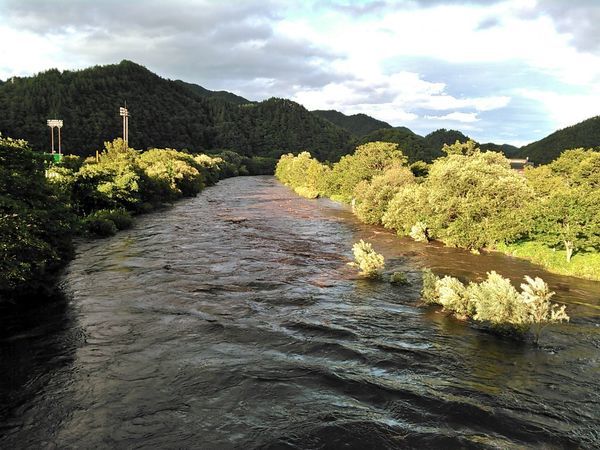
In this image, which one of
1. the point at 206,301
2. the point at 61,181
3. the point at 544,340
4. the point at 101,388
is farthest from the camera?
the point at 61,181

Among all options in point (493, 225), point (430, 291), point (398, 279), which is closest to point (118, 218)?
point (398, 279)

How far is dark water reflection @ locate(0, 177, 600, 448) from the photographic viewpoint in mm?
14578

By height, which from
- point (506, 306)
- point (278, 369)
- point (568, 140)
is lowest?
point (278, 369)

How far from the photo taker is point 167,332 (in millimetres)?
22109

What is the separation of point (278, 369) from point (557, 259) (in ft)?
104

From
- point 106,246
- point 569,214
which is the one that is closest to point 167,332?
point 106,246

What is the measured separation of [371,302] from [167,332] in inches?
496

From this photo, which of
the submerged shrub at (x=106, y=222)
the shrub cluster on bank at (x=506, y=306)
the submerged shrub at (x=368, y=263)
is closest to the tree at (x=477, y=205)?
the submerged shrub at (x=368, y=263)

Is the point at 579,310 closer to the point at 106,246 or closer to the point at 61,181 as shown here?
the point at 106,246

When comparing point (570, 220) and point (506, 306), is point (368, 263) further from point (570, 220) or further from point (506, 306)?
point (570, 220)

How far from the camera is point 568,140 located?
159 meters

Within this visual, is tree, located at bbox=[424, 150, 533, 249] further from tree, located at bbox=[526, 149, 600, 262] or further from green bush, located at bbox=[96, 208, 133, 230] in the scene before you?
green bush, located at bbox=[96, 208, 133, 230]

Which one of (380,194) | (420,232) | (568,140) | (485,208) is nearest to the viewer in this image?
(485,208)

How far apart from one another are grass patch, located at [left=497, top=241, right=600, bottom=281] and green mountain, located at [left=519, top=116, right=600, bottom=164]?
120592 mm
